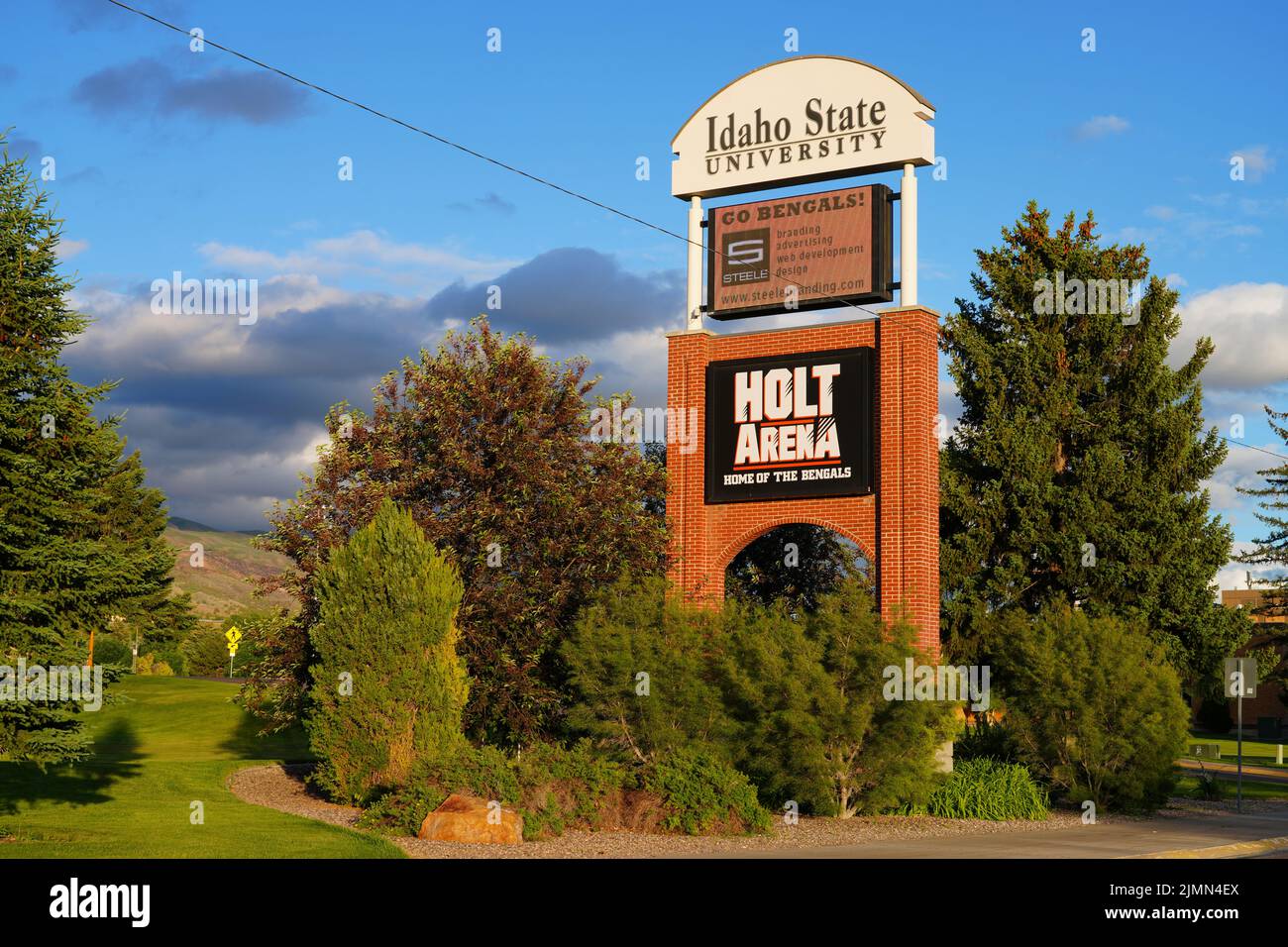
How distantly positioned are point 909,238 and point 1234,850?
41.4ft

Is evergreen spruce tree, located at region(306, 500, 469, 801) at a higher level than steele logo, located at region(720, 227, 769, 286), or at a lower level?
lower

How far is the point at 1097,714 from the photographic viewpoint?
2594 cm

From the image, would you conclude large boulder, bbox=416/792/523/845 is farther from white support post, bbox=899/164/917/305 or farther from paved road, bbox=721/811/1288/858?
white support post, bbox=899/164/917/305

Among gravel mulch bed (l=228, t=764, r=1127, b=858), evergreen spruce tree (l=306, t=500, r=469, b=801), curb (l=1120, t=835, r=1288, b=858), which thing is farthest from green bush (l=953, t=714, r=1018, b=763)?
evergreen spruce tree (l=306, t=500, r=469, b=801)

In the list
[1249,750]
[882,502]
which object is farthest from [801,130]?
[1249,750]

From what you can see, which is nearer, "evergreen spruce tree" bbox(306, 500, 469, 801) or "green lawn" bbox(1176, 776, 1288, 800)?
"evergreen spruce tree" bbox(306, 500, 469, 801)

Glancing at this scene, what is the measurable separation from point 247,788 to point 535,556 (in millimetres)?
6738

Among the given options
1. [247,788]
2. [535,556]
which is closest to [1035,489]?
[535,556]

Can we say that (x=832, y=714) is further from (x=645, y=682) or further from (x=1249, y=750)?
(x=1249, y=750)

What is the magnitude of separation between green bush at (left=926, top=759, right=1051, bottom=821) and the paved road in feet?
4.62

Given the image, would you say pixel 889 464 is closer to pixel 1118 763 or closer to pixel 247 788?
pixel 1118 763

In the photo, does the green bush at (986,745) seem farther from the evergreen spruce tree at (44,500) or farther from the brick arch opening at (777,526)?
the evergreen spruce tree at (44,500)

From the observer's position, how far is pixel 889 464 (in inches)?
1053

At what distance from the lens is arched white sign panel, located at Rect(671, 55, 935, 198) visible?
27.3 m
